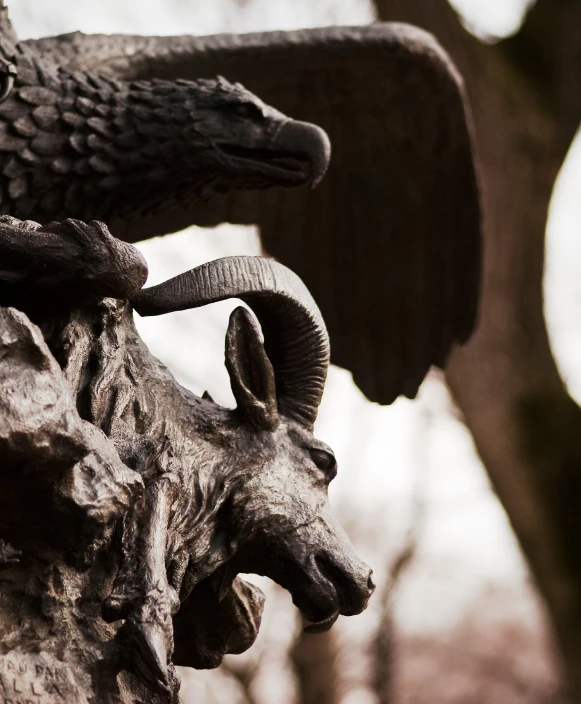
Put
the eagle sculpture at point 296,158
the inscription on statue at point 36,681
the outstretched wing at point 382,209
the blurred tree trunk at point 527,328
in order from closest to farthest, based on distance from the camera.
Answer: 1. the inscription on statue at point 36,681
2. the eagle sculpture at point 296,158
3. the outstretched wing at point 382,209
4. the blurred tree trunk at point 527,328

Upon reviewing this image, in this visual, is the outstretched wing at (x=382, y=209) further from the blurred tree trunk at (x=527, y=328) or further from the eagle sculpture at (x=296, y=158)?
the blurred tree trunk at (x=527, y=328)

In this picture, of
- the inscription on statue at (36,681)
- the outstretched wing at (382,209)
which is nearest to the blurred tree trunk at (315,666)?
the outstretched wing at (382,209)

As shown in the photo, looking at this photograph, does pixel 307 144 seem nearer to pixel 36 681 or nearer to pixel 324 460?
pixel 324 460

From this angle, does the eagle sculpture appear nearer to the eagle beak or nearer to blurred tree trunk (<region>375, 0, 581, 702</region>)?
the eagle beak

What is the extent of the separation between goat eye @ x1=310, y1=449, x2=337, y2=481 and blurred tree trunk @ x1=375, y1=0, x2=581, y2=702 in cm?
297

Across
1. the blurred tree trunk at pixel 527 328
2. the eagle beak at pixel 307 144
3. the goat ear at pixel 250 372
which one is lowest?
the blurred tree trunk at pixel 527 328

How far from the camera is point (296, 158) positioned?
1.81 m

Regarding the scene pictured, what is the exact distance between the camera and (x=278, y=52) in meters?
2.10

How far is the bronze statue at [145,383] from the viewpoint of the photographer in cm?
99

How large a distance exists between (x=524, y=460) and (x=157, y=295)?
3241mm

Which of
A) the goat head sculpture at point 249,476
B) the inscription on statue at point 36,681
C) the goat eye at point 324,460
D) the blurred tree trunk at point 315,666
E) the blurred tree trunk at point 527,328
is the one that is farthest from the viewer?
the blurred tree trunk at point 315,666

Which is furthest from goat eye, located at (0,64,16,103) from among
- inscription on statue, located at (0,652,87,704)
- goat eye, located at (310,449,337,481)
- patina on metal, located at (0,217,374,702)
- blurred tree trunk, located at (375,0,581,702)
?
blurred tree trunk, located at (375,0,581,702)

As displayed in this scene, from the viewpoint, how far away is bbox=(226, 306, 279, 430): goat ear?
123cm

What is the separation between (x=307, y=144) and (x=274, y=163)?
83 mm
